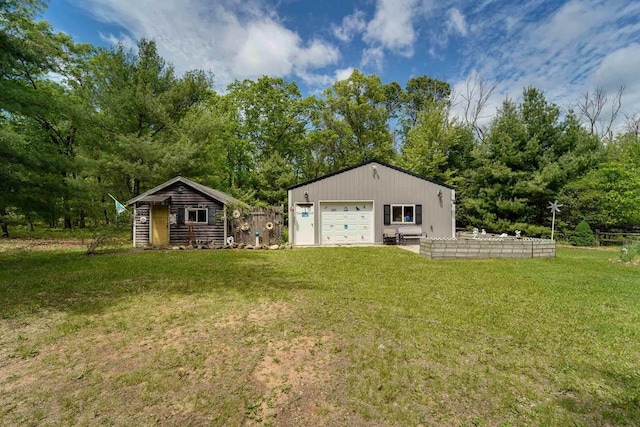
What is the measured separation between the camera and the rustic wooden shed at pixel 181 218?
538 inches

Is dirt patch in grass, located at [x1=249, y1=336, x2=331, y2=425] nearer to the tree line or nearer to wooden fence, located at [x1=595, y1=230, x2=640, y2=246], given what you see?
the tree line

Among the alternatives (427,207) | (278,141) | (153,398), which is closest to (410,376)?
(153,398)

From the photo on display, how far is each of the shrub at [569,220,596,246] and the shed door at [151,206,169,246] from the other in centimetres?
2128

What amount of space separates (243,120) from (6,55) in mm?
19595

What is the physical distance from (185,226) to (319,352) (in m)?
12.3

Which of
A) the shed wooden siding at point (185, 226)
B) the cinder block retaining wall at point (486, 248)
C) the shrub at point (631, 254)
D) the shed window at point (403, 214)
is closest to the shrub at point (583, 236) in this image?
the shrub at point (631, 254)

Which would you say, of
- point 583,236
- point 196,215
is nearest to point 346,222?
point 196,215

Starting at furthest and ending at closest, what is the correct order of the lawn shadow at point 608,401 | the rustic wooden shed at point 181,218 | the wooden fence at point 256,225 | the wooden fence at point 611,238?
the wooden fence at point 611,238 < the wooden fence at point 256,225 < the rustic wooden shed at point 181,218 < the lawn shadow at point 608,401

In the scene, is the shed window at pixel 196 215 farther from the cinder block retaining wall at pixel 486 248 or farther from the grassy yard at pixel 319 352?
the cinder block retaining wall at pixel 486 248

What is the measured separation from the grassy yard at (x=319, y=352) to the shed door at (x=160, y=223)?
710cm

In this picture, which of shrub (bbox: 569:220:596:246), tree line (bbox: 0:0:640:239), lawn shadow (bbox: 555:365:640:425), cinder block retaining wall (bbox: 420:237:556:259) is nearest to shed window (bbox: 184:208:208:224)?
tree line (bbox: 0:0:640:239)

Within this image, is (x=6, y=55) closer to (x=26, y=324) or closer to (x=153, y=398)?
(x=26, y=324)

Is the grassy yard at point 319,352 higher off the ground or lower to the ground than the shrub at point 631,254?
lower

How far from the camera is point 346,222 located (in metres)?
14.5
